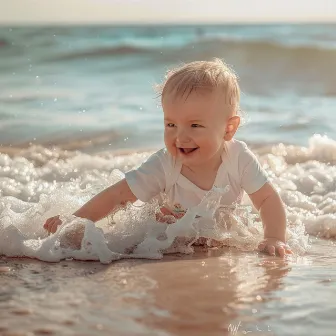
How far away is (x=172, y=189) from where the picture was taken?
402 centimetres

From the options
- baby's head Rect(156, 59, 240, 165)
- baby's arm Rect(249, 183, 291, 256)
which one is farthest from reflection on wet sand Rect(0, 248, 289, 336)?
baby's head Rect(156, 59, 240, 165)

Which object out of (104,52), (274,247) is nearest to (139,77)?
(104,52)

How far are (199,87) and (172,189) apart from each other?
0.54 metres

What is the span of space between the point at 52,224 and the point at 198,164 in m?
0.76

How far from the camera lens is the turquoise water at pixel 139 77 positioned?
8180 millimetres

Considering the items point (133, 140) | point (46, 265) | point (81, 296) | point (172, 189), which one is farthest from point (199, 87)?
point (133, 140)

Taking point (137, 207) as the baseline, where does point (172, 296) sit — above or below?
below

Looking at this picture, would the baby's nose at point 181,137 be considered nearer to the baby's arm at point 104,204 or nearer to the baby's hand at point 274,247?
the baby's arm at point 104,204

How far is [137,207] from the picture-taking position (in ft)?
13.3

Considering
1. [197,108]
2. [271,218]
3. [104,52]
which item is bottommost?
[271,218]

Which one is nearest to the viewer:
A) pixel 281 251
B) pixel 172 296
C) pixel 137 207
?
pixel 172 296

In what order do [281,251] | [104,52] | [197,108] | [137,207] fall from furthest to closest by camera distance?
[104,52] < [137,207] < [197,108] < [281,251]

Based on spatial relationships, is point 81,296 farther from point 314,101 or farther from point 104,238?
point 314,101

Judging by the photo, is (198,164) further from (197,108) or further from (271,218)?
(271,218)
